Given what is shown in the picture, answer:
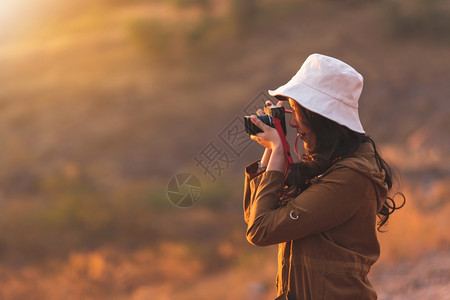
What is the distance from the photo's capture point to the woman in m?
1.45

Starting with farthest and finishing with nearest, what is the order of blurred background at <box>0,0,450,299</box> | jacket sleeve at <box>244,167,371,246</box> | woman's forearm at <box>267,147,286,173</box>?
blurred background at <box>0,0,450,299</box>
woman's forearm at <box>267,147,286,173</box>
jacket sleeve at <box>244,167,371,246</box>

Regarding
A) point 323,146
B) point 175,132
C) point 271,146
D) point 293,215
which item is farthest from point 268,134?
point 175,132

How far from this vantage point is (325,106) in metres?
1.51

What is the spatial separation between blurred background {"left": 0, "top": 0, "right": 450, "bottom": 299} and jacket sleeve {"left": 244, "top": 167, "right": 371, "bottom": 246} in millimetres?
310

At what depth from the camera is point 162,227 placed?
749cm

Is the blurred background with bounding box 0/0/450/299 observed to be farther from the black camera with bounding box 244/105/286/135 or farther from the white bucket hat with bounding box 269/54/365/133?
the black camera with bounding box 244/105/286/135

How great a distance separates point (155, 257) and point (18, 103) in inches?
255

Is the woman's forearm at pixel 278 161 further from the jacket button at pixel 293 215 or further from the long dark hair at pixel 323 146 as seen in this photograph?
the jacket button at pixel 293 215

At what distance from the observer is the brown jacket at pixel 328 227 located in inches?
56.9

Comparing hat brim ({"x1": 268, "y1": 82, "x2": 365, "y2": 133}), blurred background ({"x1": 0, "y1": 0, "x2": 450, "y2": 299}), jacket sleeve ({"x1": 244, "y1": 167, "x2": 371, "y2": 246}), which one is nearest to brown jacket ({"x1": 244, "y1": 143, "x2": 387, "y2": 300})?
jacket sleeve ({"x1": 244, "y1": 167, "x2": 371, "y2": 246})

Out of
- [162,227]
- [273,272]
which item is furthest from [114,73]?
[273,272]

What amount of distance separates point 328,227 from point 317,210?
69 mm

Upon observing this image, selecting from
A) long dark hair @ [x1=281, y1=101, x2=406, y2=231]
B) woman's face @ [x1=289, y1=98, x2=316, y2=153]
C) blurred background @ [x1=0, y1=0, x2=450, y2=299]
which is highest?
blurred background @ [x1=0, y1=0, x2=450, y2=299]

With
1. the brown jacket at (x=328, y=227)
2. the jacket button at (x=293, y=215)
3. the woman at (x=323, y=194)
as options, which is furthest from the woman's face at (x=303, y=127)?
the jacket button at (x=293, y=215)
